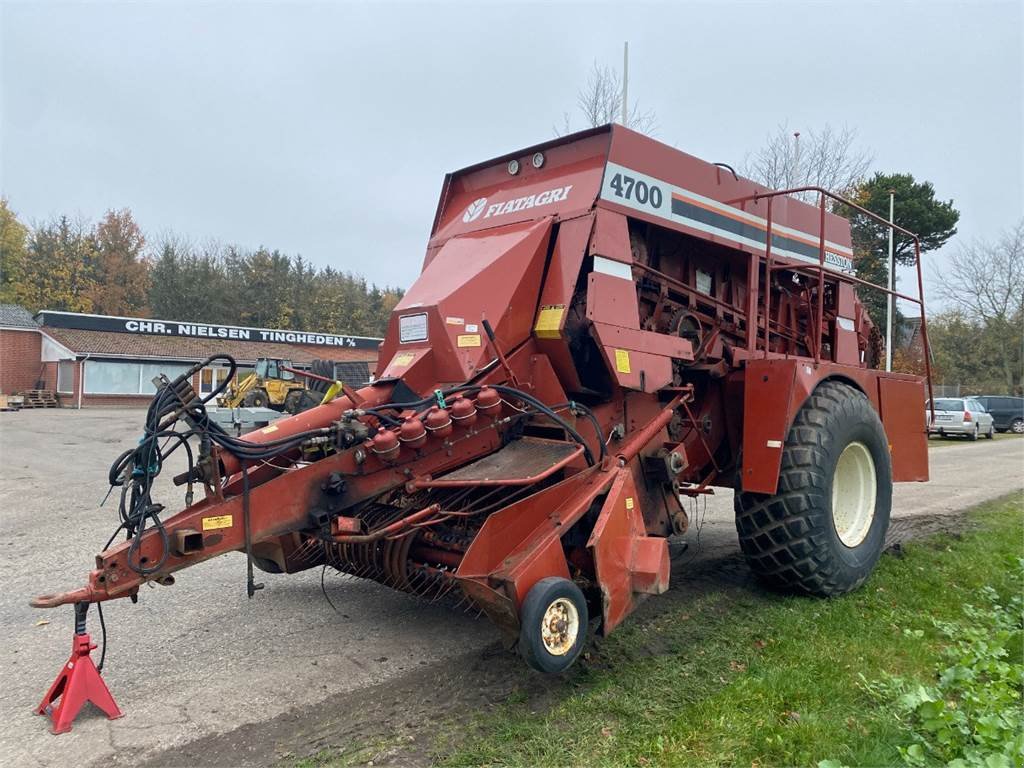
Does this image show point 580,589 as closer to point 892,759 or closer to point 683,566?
point 892,759

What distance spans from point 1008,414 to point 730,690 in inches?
1236

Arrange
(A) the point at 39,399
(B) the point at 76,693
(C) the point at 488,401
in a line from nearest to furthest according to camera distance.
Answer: (B) the point at 76,693, (C) the point at 488,401, (A) the point at 39,399

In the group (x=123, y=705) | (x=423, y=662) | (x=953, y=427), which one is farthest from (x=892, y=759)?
(x=953, y=427)

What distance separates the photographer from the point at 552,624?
11.4 ft

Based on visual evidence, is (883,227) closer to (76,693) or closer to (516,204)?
(516,204)

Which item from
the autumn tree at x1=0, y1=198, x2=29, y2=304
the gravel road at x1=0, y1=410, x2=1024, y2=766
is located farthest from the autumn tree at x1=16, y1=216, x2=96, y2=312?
the gravel road at x1=0, y1=410, x2=1024, y2=766

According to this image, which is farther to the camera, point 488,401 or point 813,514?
point 813,514

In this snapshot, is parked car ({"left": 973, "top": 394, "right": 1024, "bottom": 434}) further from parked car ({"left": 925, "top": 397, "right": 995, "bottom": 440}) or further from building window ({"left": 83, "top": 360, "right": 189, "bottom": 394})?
building window ({"left": 83, "top": 360, "right": 189, "bottom": 394})

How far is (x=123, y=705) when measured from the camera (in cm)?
358

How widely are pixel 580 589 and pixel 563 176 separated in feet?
8.70

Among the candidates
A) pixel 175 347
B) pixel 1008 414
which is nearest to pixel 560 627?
pixel 1008 414

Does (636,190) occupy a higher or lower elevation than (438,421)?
higher

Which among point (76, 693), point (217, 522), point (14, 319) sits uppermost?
point (14, 319)

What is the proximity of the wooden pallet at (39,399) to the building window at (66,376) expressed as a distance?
48 cm
